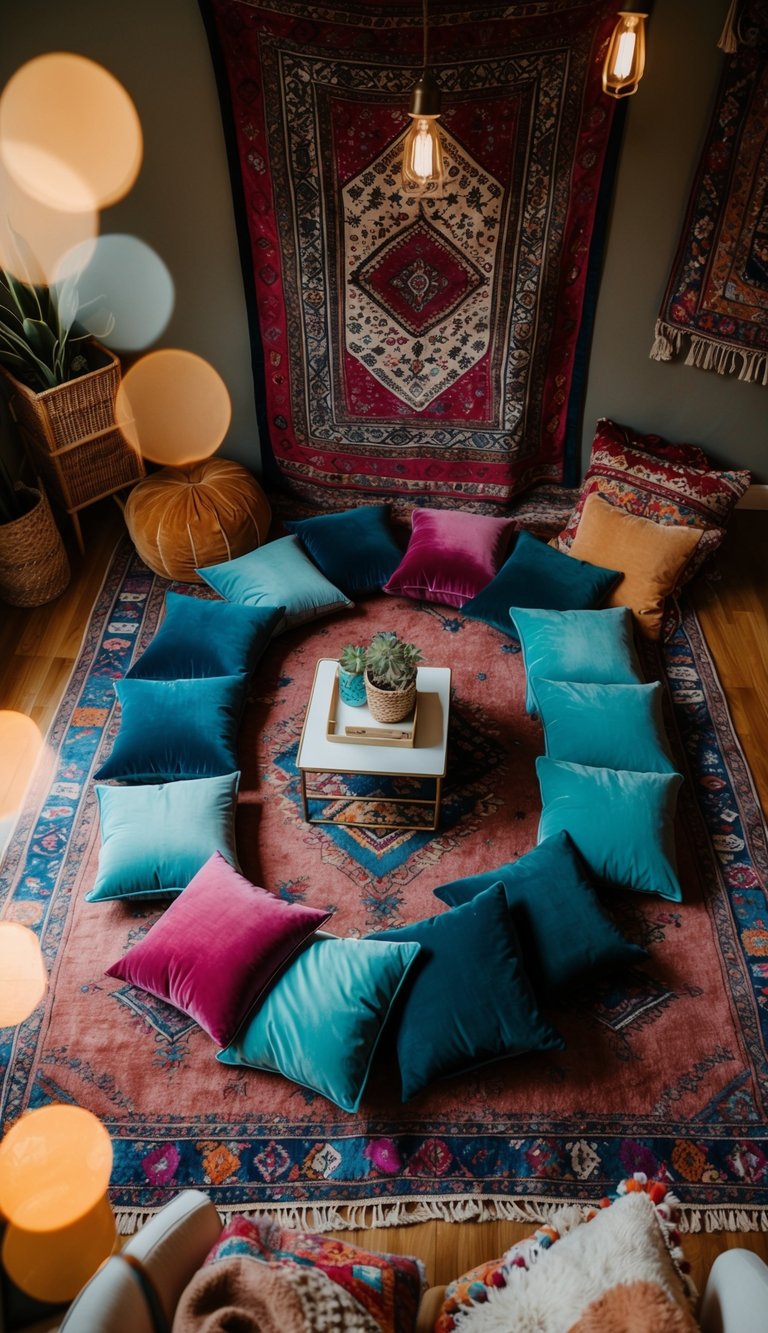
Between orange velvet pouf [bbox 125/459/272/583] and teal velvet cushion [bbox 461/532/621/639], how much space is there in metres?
1.04

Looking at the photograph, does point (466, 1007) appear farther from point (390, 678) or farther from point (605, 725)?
point (605, 725)

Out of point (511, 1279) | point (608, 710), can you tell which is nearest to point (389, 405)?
point (608, 710)

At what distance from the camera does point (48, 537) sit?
12.3ft

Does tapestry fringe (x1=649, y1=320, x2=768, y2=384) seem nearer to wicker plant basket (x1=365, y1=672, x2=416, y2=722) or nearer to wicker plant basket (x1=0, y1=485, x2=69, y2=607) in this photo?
wicker plant basket (x1=365, y1=672, x2=416, y2=722)

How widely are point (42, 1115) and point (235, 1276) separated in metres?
1.01

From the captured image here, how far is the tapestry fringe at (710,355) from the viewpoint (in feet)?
12.3

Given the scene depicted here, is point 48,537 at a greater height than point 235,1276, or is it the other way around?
point 48,537

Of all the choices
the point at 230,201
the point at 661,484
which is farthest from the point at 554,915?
the point at 230,201

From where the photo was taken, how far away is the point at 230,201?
3.61 metres

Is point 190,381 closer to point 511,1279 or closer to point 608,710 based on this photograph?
point 608,710

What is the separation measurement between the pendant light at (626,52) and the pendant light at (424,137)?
0.56 m

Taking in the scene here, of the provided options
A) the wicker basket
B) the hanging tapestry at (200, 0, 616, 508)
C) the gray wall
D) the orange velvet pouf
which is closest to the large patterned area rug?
the orange velvet pouf

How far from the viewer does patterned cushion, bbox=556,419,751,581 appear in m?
3.75

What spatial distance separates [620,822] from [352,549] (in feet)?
5.49
